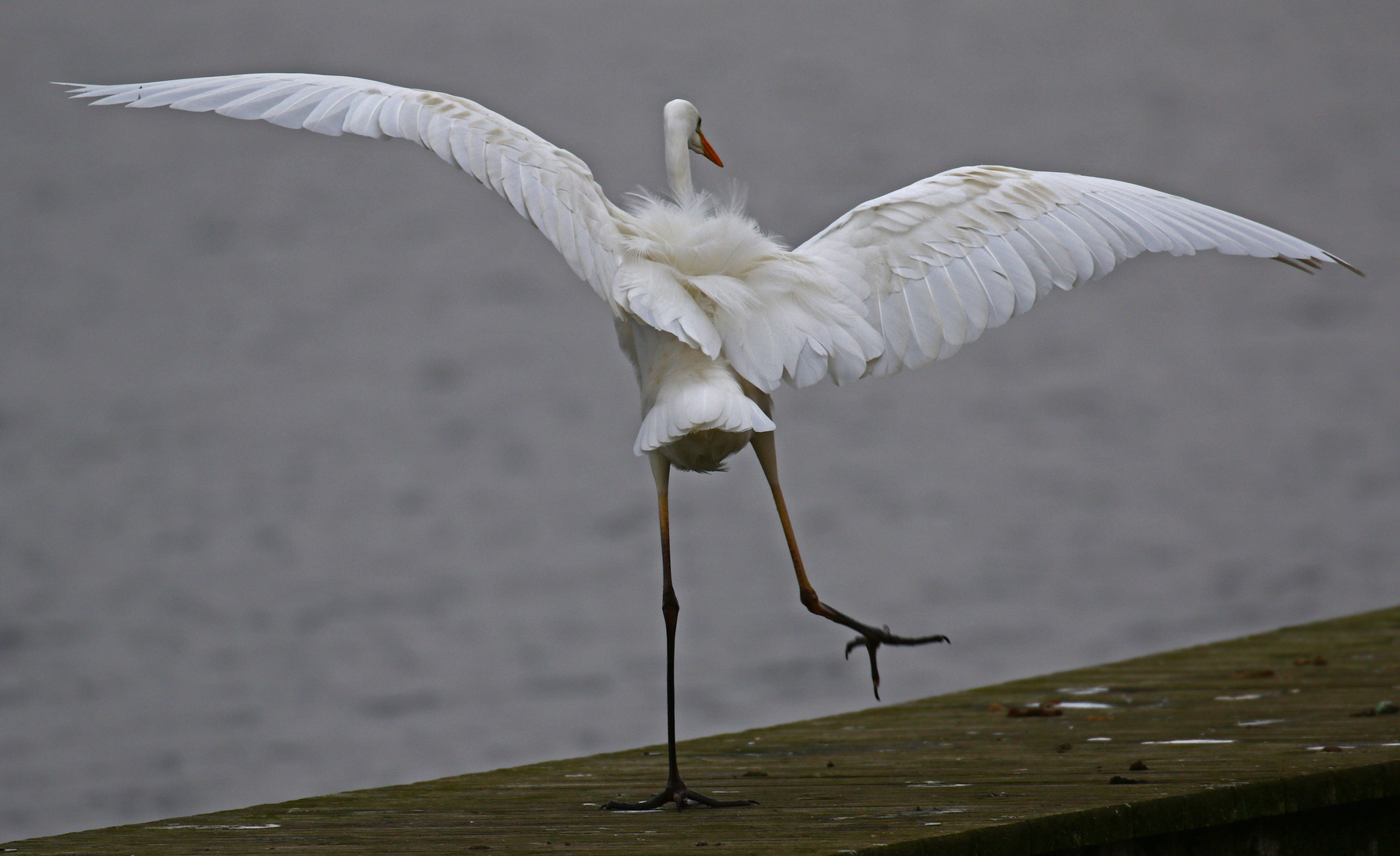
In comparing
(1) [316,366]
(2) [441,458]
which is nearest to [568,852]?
(2) [441,458]

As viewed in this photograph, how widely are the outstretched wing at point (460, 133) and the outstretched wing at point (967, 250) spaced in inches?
25.5

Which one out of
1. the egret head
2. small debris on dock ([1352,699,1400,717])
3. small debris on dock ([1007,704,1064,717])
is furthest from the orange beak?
small debris on dock ([1352,699,1400,717])

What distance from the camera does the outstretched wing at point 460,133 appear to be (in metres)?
3.98

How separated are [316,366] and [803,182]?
473cm

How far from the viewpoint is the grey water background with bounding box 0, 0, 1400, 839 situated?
36.4 feet

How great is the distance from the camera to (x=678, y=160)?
4.74m

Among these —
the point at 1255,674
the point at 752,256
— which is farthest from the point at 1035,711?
the point at 752,256

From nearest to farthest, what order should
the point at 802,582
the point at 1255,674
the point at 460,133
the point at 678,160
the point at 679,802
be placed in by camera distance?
the point at 679,802 → the point at 460,133 → the point at 802,582 → the point at 678,160 → the point at 1255,674

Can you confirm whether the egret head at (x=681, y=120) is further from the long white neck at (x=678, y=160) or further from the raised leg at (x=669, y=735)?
the raised leg at (x=669, y=735)

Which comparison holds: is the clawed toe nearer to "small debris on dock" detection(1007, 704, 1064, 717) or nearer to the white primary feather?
the white primary feather

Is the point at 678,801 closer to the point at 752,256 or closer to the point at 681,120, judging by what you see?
the point at 752,256

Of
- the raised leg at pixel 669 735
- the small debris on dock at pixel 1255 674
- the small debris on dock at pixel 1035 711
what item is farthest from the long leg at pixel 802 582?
the small debris on dock at pixel 1255 674

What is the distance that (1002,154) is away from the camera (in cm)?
1521

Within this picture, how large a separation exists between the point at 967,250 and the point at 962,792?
4.75 ft
